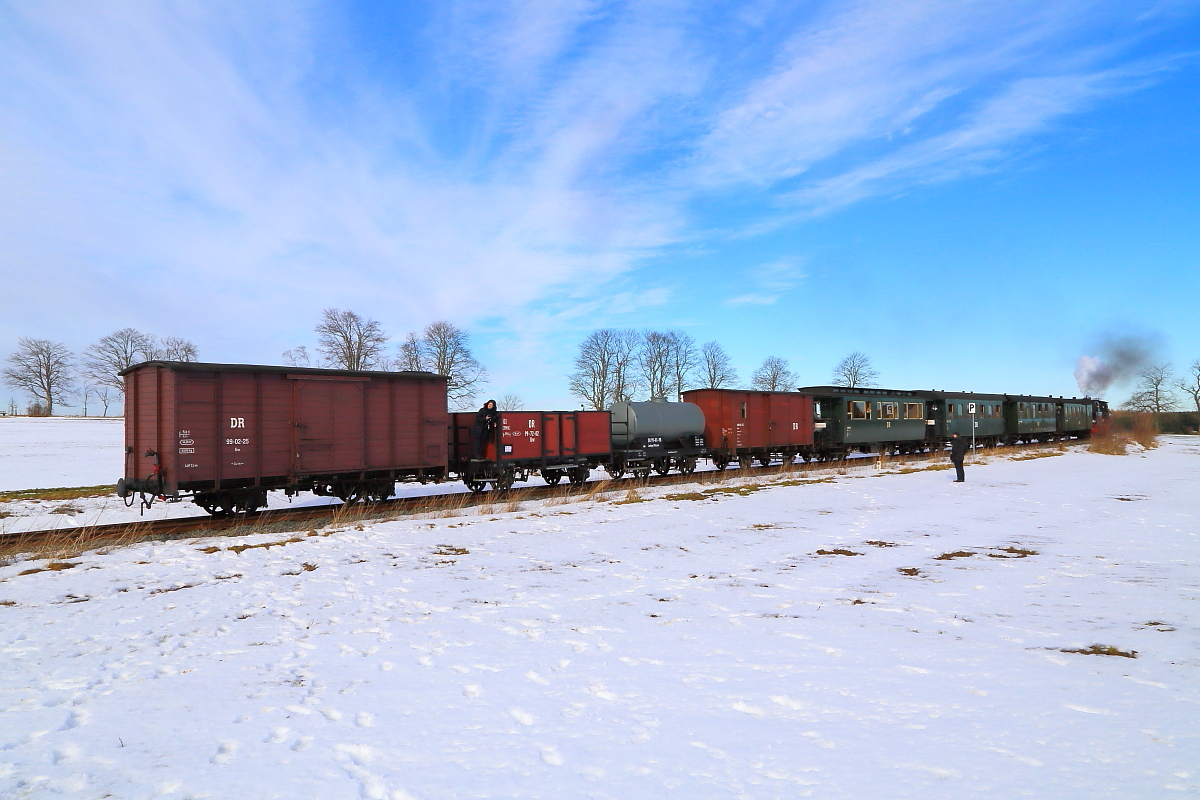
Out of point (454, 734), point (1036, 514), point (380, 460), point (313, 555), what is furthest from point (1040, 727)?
point (380, 460)

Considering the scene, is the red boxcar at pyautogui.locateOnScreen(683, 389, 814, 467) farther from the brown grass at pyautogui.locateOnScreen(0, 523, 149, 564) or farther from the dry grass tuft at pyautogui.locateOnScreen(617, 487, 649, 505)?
the brown grass at pyautogui.locateOnScreen(0, 523, 149, 564)

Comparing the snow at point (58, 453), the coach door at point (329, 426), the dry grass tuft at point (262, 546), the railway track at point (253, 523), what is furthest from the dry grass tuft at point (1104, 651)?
the snow at point (58, 453)

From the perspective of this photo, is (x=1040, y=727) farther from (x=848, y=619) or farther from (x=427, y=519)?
(x=427, y=519)

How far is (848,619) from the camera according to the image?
255 inches

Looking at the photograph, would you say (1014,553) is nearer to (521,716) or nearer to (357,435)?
(521,716)

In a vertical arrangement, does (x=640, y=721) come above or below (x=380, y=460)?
below

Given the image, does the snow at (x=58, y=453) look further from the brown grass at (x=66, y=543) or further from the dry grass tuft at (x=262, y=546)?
the dry grass tuft at (x=262, y=546)

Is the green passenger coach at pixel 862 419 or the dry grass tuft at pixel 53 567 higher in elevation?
the green passenger coach at pixel 862 419

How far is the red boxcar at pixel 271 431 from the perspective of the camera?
1307cm

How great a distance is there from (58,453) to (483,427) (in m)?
32.6

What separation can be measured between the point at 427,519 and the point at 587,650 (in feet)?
30.6

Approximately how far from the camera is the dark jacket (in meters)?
18.5

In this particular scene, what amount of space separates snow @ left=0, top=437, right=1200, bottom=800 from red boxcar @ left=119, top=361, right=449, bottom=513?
10.1 feet

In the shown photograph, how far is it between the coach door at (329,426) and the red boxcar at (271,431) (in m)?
0.02
